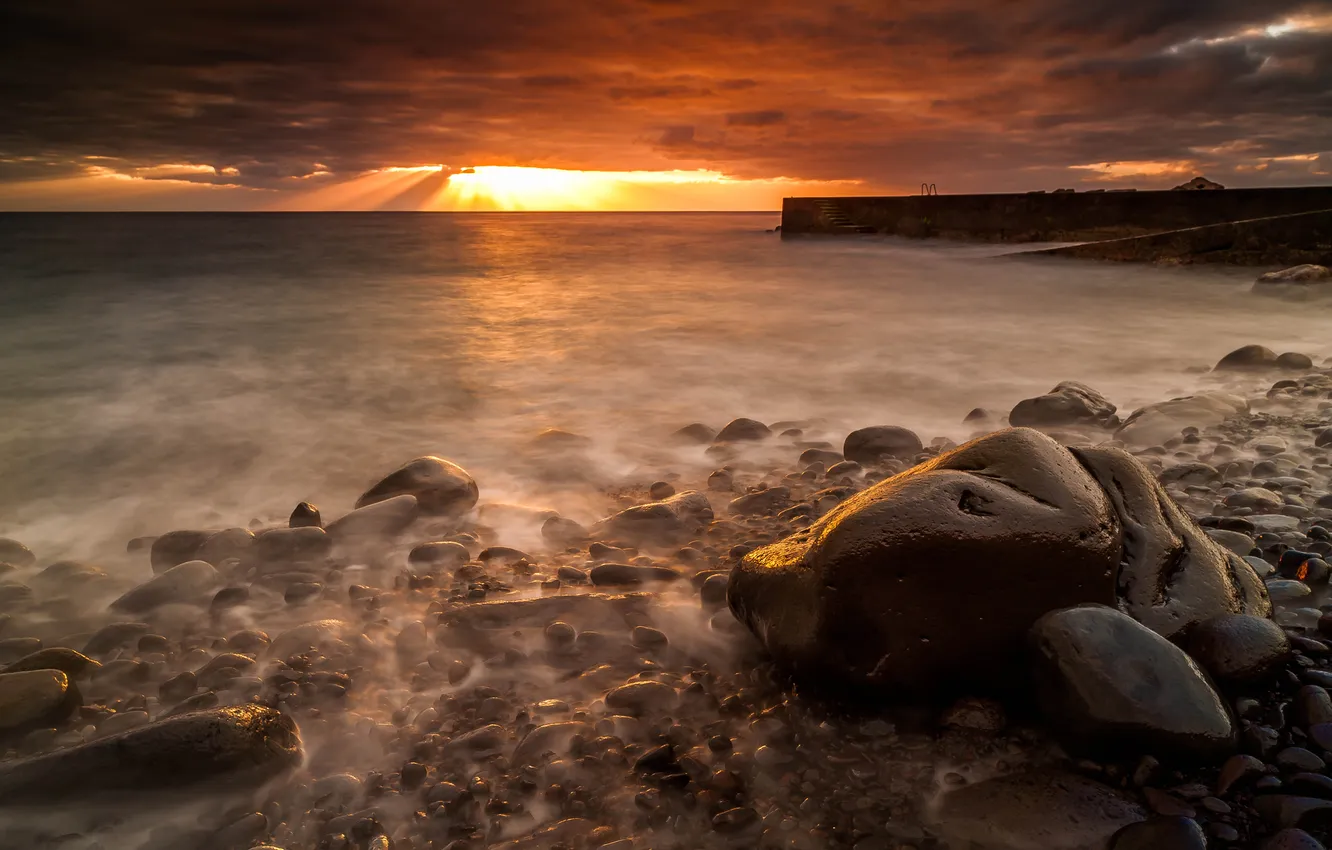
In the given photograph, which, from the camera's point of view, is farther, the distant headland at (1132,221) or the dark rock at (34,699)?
the distant headland at (1132,221)

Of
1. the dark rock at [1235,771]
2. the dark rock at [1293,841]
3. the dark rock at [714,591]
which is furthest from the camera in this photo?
the dark rock at [714,591]

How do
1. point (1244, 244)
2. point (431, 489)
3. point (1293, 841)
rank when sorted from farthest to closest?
point (1244, 244)
point (431, 489)
point (1293, 841)

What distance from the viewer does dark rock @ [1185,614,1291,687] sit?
205cm

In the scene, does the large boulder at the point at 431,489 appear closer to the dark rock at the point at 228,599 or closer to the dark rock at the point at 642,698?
the dark rock at the point at 228,599

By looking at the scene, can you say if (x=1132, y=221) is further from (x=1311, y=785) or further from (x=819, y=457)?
(x=1311, y=785)

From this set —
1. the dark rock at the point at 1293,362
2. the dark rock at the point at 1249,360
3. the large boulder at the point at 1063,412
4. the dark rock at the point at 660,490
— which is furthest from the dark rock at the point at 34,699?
the dark rock at the point at 1293,362

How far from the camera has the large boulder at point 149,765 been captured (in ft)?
6.09

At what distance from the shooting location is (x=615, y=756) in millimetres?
2012

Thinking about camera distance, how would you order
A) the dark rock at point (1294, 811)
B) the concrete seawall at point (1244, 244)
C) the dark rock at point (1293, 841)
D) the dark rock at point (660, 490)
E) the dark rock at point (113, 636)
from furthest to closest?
the concrete seawall at point (1244, 244) → the dark rock at point (660, 490) → the dark rock at point (113, 636) → the dark rock at point (1294, 811) → the dark rock at point (1293, 841)

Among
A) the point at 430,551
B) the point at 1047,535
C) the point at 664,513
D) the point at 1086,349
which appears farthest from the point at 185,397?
the point at 1086,349

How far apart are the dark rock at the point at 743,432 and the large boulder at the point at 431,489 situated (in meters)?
1.58

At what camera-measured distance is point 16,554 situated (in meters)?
3.41

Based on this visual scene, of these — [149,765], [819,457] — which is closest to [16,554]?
[149,765]

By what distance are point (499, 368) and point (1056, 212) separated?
1897 cm
